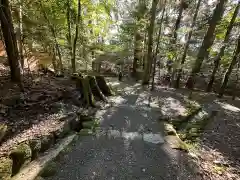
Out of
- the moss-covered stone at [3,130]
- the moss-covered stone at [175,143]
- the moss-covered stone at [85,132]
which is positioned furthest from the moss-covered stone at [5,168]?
the moss-covered stone at [175,143]

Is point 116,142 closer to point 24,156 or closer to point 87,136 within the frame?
point 87,136

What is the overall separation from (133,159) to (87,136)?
4.82 ft

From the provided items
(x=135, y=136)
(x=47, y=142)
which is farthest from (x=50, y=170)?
(x=135, y=136)

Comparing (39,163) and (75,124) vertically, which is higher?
(75,124)

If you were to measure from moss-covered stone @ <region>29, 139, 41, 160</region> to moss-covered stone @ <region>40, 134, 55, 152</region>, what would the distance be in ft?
0.31

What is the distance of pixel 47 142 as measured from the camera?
398 cm

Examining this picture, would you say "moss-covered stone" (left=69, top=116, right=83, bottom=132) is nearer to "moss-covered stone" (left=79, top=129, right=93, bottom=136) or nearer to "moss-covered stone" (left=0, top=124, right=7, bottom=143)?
"moss-covered stone" (left=79, top=129, right=93, bottom=136)

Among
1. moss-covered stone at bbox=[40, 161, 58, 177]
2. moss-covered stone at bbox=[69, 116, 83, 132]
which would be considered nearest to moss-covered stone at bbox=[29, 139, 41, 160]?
moss-covered stone at bbox=[40, 161, 58, 177]

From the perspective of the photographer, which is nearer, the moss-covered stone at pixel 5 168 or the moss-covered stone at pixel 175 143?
the moss-covered stone at pixel 5 168

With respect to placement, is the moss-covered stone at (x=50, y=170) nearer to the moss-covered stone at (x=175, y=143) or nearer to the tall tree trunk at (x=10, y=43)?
the moss-covered stone at (x=175, y=143)

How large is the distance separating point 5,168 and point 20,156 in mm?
306

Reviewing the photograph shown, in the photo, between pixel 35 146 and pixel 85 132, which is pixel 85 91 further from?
pixel 35 146

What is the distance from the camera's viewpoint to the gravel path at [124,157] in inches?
129

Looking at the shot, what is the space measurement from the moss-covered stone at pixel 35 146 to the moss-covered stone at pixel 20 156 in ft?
0.27
